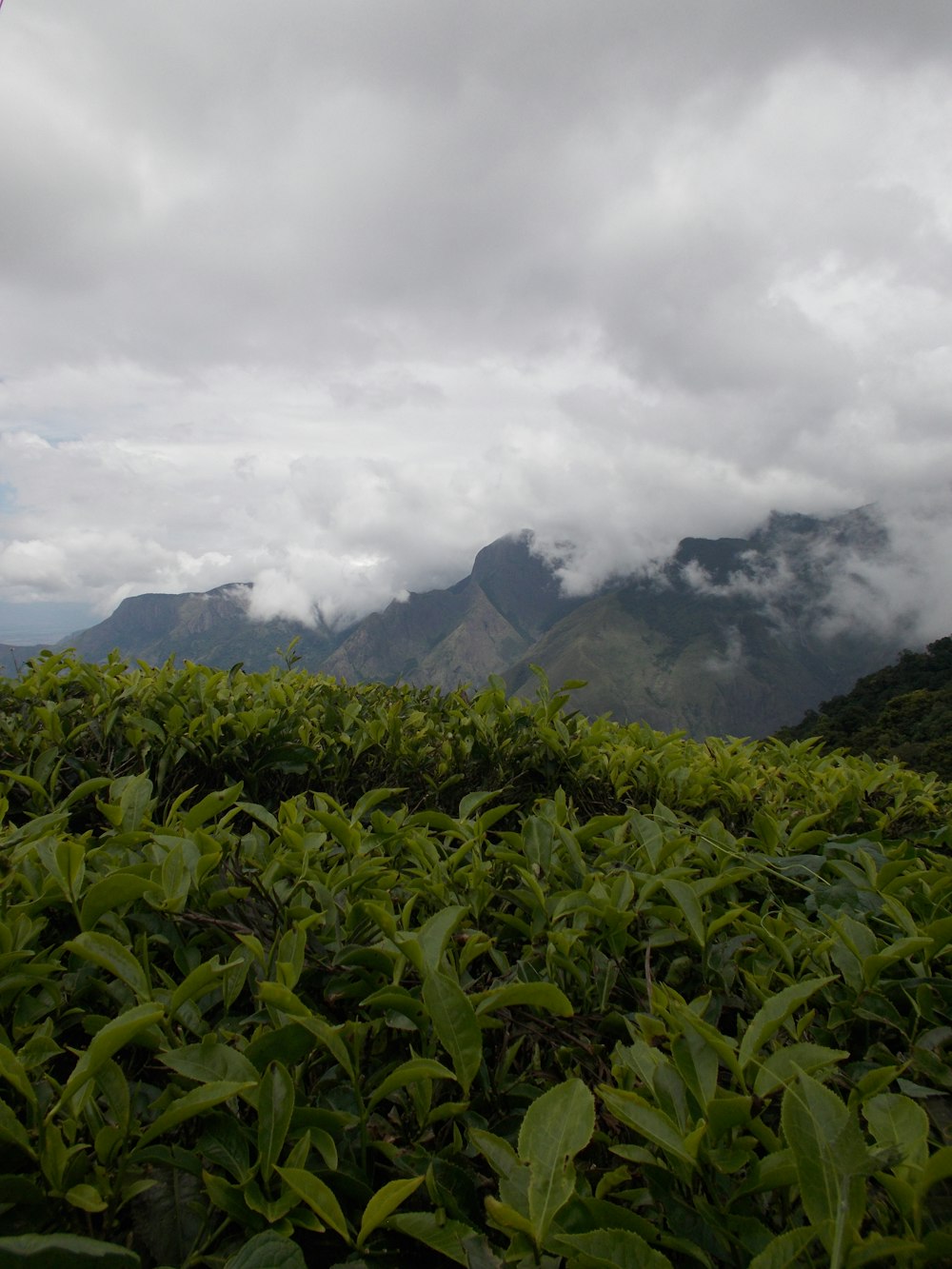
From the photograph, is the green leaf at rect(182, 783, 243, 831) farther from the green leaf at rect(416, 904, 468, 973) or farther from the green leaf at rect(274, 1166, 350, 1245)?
the green leaf at rect(274, 1166, 350, 1245)

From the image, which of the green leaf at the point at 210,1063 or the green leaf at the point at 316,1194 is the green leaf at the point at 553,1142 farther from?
the green leaf at the point at 210,1063

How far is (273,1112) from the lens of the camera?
119cm

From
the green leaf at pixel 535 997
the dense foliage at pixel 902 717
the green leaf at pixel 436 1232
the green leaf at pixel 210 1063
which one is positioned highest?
the green leaf at pixel 535 997

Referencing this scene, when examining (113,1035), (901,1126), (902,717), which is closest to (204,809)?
(113,1035)

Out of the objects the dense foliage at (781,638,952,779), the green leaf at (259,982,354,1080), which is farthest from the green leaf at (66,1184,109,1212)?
the dense foliage at (781,638,952,779)

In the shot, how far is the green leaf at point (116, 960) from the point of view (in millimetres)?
1370

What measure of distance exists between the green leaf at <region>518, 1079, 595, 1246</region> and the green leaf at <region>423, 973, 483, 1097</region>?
183 millimetres

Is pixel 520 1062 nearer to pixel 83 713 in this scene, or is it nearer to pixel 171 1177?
pixel 171 1177

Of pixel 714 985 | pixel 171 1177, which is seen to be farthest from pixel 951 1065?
pixel 171 1177

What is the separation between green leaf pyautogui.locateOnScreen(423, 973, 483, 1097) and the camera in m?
1.28

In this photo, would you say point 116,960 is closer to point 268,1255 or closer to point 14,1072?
point 14,1072

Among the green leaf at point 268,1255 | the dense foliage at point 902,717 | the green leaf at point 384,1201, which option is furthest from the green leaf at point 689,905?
the dense foliage at point 902,717

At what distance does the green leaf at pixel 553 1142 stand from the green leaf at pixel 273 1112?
407 millimetres

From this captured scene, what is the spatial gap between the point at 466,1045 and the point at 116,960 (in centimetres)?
74
